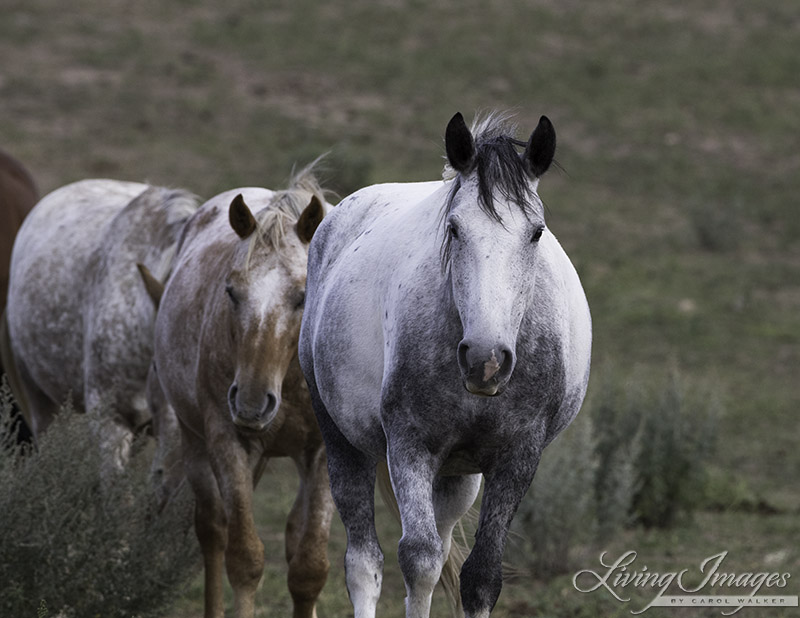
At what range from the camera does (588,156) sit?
74.1ft

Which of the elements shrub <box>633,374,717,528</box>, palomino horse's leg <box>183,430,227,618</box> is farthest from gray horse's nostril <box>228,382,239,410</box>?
shrub <box>633,374,717,528</box>

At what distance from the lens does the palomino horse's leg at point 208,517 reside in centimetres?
483

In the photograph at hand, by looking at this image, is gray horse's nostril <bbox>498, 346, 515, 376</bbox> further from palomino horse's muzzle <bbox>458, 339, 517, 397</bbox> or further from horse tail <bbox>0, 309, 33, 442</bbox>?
horse tail <bbox>0, 309, 33, 442</bbox>

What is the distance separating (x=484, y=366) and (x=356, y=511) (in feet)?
3.11

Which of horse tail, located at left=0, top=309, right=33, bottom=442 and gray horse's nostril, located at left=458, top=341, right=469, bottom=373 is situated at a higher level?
gray horse's nostril, located at left=458, top=341, right=469, bottom=373

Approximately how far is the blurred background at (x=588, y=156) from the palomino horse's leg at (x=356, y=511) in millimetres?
2164

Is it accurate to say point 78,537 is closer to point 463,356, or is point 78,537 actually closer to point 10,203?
point 463,356

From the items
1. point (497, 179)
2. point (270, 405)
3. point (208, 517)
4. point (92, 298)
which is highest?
point (497, 179)

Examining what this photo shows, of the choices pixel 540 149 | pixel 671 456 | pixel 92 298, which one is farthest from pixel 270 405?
pixel 671 456

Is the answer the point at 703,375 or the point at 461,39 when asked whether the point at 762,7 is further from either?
the point at 703,375

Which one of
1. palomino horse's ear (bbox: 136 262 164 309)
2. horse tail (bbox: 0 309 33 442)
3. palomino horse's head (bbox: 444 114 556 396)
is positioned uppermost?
palomino horse's head (bbox: 444 114 556 396)

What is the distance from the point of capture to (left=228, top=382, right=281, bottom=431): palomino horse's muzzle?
3.94 m

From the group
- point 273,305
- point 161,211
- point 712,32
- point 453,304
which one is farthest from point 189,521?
point 712,32

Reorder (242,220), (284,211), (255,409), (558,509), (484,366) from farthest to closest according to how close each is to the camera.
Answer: (558,509) < (284,211) < (242,220) < (255,409) < (484,366)
